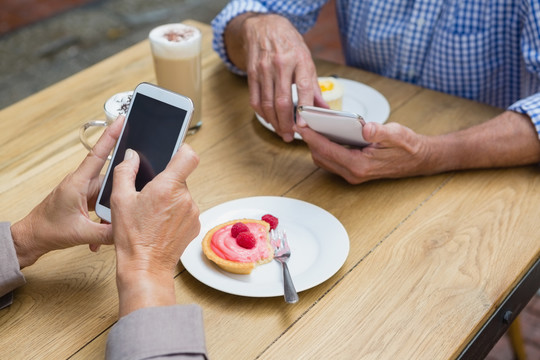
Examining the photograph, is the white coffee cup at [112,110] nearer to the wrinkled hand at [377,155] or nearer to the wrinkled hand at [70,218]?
the wrinkled hand at [70,218]

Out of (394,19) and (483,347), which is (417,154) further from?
(394,19)

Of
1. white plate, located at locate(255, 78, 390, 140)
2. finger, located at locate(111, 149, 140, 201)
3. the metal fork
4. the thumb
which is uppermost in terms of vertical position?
finger, located at locate(111, 149, 140, 201)

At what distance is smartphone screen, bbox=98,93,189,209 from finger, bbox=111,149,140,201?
0.07 ft

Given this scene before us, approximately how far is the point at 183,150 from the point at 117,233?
0.14 meters

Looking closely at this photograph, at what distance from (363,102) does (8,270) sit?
83 cm

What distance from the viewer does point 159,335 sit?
0.73 m

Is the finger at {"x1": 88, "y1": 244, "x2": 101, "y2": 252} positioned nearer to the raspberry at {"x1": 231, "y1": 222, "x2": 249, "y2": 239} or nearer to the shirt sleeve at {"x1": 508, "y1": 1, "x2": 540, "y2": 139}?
the raspberry at {"x1": 231, "y1": 222, "x2": 249, "y2": 239}

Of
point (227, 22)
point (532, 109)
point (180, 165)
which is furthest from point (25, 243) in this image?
point (532, 109)

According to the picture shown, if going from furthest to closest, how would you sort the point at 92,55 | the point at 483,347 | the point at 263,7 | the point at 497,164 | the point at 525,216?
the point at 92,55, the point at 263,7, the point at 497,164, the point at 525,216, the point at 483,347

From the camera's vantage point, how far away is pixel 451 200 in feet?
3.65

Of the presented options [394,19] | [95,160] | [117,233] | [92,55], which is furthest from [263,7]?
[92,55]

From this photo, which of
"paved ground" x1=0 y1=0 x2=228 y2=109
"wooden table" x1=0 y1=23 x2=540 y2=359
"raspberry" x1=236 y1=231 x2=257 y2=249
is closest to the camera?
"wooden table" x1=0 y1=23 x2=540 y2=359

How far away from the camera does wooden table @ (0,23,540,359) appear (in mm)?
837

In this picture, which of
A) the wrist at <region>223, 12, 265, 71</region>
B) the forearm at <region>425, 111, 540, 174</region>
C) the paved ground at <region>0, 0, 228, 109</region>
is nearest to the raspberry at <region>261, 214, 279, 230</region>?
the forearm at <region>425, 111, 540, 174</region>
